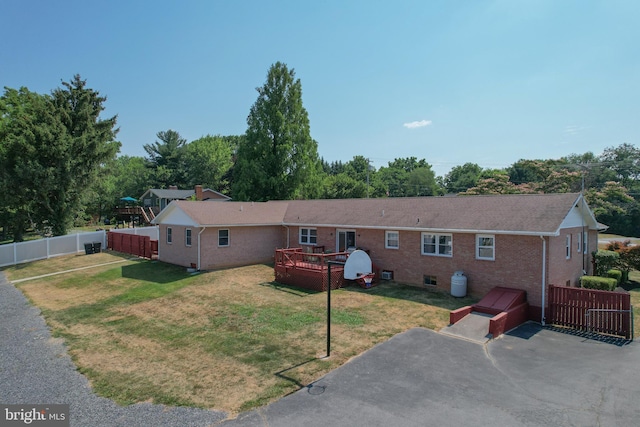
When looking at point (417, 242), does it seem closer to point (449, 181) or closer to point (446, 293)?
point (446, 293)

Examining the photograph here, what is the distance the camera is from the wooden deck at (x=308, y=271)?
17141mm

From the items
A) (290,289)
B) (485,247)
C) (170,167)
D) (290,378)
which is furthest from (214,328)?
(170,167)

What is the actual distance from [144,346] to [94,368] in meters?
1.64

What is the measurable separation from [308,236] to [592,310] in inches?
576

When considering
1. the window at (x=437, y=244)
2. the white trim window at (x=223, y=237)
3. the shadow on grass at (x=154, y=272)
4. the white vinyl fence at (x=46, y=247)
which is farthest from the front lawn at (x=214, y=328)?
the white vinyl fence at (x=46, y=247)

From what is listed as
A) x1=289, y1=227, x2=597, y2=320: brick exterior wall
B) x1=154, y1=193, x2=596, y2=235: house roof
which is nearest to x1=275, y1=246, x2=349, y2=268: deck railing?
x1=289, y1=227, x2=597, y2=320: brick exterior wall

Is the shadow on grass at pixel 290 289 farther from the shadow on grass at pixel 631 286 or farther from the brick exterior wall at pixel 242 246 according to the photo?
the shadow on grass at pixel 631 286

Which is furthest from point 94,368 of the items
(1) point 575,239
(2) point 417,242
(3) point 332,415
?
(1) point 575,239

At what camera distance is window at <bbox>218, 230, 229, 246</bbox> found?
21.9 m

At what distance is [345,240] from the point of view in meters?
20.8

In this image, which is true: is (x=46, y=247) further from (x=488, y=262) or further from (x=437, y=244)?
(x=488, y=262)

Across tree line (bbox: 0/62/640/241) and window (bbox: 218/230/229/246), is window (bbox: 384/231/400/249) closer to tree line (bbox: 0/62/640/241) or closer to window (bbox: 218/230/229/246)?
window (bbox: 218/230/229/246)

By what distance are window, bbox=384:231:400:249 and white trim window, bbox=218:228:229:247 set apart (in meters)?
9.61

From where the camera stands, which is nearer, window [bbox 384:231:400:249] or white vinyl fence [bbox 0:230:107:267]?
window [bbox 384:231:400:249]
